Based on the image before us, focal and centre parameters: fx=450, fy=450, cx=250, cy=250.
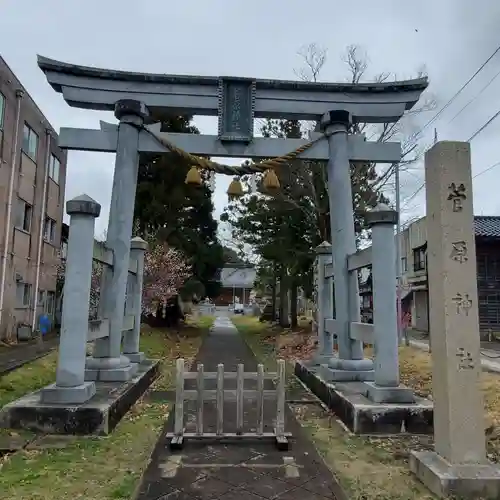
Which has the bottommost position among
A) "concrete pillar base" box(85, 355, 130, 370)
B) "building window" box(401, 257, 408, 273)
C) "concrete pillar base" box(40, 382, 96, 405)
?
"concrete pillar base" box(40, 382, 96, 405)

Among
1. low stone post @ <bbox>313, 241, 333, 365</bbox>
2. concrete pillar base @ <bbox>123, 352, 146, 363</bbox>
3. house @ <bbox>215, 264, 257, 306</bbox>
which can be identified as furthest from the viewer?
house @ <bbox>215, 264, 257, 306</bbox>

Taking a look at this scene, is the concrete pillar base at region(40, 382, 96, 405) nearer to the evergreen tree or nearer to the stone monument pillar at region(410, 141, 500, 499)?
the stone monument pillar at region(410, 141, 500, 499)

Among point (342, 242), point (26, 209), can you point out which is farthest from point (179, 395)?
point (26, 209)

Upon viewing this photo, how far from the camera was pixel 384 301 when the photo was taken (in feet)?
21.3

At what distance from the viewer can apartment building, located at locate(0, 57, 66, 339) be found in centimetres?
1714

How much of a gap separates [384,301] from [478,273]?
68.6ft

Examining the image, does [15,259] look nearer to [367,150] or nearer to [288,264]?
[288,264]

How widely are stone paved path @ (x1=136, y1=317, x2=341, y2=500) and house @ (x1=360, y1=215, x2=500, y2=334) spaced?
55.0ft

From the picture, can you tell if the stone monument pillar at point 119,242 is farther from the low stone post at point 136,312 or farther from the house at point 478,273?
the house at point 478,273

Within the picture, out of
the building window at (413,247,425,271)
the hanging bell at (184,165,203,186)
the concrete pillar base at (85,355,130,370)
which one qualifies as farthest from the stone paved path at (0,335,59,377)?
the building window at (413,247,425,271)

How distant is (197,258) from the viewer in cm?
2319

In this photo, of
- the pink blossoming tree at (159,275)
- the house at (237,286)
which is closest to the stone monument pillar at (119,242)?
the pink blossoming tree at (159,275)

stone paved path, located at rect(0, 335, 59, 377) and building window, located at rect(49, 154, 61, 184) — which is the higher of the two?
building window, located at rect(49, 154, 61, 184)

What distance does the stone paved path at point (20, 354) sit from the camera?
1182cm
